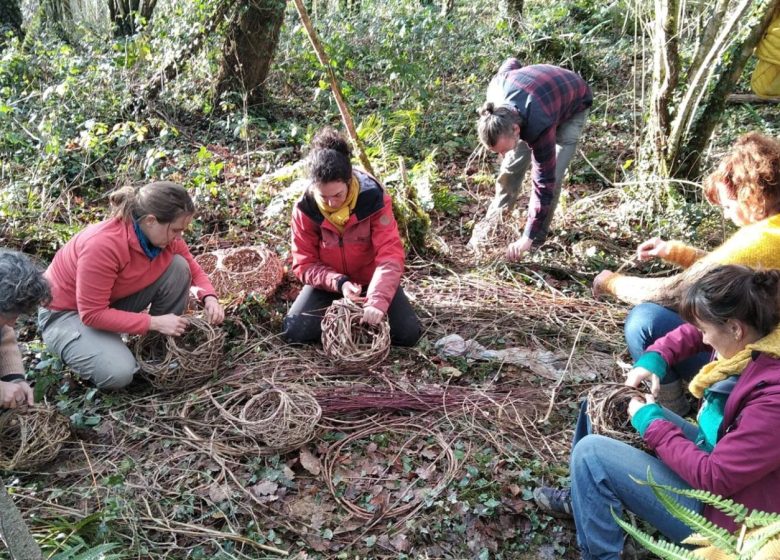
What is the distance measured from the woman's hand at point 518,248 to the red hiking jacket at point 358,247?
987 mm

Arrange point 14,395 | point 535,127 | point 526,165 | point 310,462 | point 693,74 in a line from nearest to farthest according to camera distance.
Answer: point 14,395 < point 310,462 < point 535,127 < point 693,74 < point 526,165

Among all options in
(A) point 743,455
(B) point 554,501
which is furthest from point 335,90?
(A) point 743,455

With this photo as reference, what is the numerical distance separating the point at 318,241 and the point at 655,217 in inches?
114

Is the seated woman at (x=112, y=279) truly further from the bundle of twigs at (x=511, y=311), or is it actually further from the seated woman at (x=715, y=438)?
the seated woman at (x=715, y=438)

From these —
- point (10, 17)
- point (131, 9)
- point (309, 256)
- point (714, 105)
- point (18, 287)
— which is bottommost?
point (309, 256)

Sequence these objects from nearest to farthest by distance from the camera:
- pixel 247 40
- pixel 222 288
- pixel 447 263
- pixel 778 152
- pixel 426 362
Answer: pixel 778 152 → pixel 426 362 → pixel 222 288 → pixel 447 263 → pixel 247 40

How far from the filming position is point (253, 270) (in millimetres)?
3887

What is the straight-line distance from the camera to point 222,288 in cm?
395

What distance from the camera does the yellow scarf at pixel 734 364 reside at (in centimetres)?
175

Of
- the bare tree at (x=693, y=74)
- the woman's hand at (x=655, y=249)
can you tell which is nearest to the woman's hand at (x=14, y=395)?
the woman's hand at (x=655, y=249)

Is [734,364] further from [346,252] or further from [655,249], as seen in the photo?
[346,252]

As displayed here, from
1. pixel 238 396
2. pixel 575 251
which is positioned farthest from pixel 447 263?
pixel 238 396

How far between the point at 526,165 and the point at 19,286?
144 inches

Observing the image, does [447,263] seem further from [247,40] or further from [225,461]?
[247,40]
